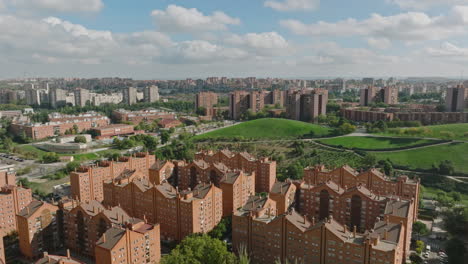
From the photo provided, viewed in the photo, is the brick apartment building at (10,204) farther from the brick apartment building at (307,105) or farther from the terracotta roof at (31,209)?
the brick apartment building at (307,105)

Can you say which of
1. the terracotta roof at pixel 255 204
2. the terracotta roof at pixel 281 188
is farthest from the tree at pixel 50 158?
the terracotta roof at pixel 255 204

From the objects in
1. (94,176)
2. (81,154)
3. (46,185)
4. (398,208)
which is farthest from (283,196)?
(81,154)

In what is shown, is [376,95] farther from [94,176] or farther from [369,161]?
[94,176]

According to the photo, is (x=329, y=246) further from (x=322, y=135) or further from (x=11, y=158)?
(x=11, y=158)

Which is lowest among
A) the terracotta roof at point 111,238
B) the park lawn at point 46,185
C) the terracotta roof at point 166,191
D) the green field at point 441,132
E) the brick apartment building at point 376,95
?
the park lawn at point 46,185

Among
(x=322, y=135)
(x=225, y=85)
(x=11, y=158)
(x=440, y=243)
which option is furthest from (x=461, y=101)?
(x=225, y=85)

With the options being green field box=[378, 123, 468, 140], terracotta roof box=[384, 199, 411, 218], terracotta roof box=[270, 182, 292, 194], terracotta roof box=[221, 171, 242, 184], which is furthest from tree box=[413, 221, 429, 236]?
green field box=[378, 123, 468, 140]
